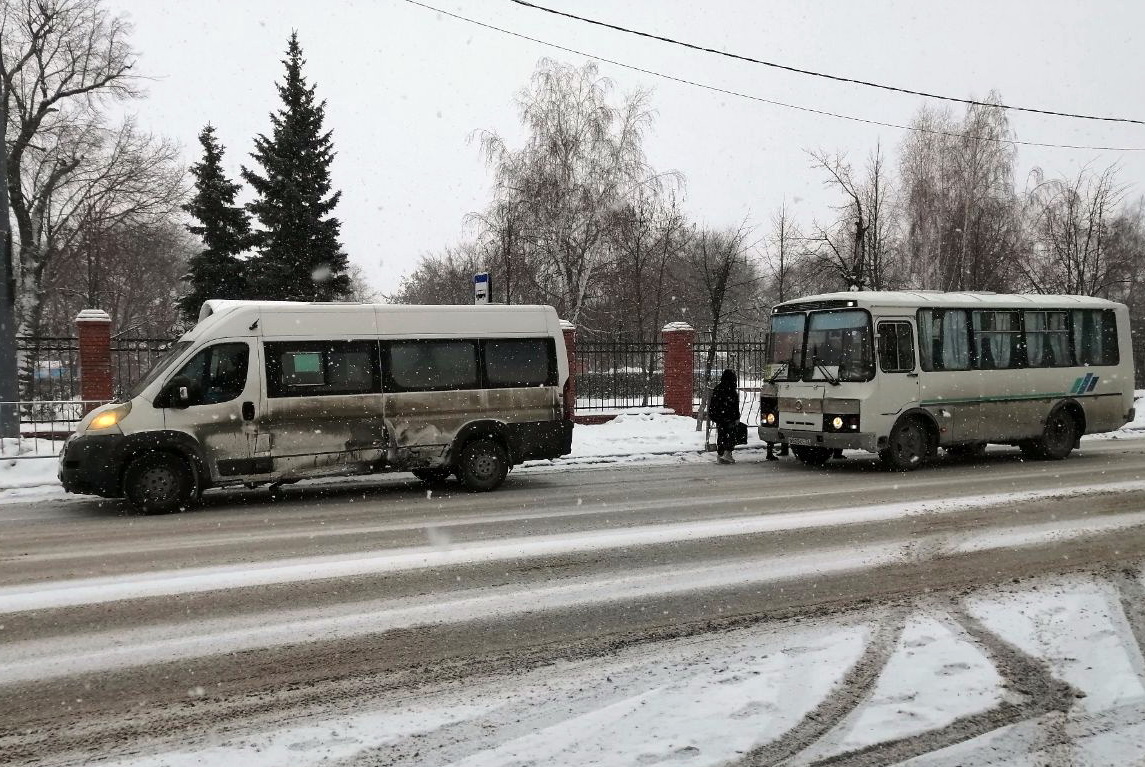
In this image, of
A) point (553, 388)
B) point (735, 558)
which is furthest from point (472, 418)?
point (735, 558)

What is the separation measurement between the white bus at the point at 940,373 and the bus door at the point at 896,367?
18 millimetres

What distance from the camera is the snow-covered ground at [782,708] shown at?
362cm

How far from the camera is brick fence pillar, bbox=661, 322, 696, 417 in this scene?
21750 millimetres

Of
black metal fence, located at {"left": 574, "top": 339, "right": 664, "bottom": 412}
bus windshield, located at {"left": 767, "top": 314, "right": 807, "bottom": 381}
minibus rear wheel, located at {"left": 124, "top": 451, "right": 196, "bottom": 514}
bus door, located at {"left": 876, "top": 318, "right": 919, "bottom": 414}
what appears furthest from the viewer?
black metal fence, located at {"left": 574, "top": 339, "right": 664, "bottom": 412}

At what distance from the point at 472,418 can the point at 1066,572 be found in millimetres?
7356

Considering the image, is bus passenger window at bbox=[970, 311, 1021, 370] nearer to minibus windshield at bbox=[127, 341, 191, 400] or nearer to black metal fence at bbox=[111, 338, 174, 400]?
minibus windshield at bbox=[127, 341, 191, 400]

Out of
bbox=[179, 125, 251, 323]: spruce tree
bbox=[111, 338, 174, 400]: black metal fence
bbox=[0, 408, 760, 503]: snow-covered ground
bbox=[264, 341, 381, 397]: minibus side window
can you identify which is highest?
bbox=[179, 125, 251, 323]: spruce tree

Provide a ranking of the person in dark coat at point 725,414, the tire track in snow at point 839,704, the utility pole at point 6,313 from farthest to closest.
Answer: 1. the person in dark coat at point 725,414
2. the utility pole at point 6,313
3. the tire track in snow at point 839,704

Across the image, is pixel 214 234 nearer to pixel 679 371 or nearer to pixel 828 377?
pixel 679 371

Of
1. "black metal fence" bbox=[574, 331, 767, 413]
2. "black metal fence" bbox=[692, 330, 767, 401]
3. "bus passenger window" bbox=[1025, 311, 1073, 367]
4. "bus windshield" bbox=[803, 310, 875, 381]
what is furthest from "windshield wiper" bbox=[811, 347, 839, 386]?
"black metal fence" bbox=[692, 330, 767, 401]

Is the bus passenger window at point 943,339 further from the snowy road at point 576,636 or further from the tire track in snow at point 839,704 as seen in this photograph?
the tire track in snow at point 839,704

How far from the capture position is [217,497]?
11695mm

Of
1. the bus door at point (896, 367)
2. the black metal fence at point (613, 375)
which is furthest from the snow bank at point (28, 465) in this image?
the bus door at point (896, 367)

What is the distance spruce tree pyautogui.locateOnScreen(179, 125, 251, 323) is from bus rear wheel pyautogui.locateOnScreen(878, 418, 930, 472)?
25931 mm
